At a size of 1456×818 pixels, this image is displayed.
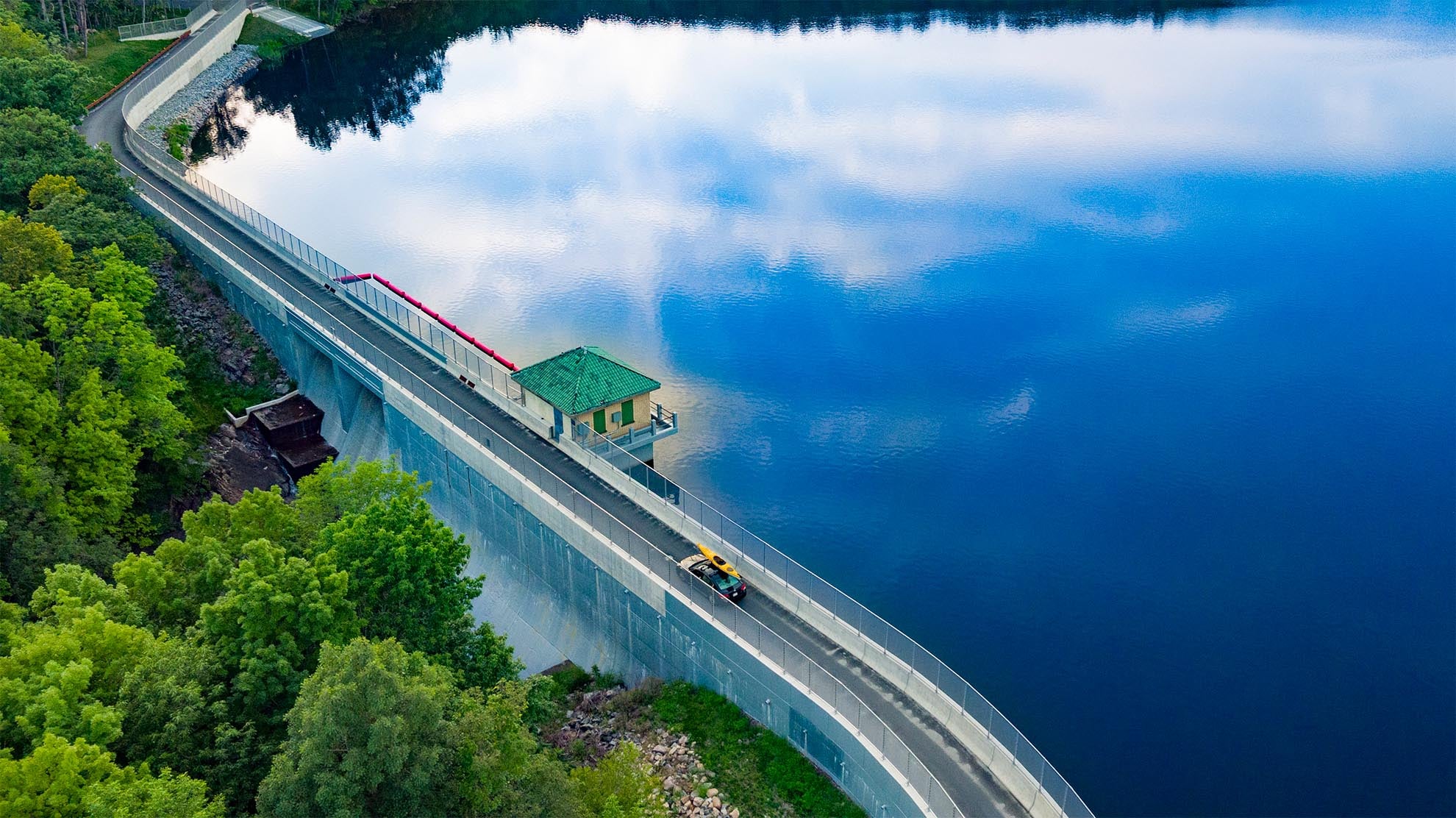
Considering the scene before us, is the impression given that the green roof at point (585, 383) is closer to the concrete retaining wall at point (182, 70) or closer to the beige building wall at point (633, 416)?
the beige building wall at point (633, 416)

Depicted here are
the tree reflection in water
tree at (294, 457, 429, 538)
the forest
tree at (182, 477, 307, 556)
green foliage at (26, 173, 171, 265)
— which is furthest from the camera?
the tree reflection in water

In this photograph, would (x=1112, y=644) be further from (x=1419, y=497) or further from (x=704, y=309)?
(x=704, y=309)

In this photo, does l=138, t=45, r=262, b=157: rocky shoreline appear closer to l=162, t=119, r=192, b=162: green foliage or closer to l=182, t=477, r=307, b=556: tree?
l=162, t=119, r=192, b=162: green foliage

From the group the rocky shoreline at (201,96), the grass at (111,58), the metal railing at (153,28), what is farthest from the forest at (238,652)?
the metal railing at (153,28)

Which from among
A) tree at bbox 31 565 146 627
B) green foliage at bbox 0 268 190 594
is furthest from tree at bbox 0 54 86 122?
tree at bbox 31 565 146 627

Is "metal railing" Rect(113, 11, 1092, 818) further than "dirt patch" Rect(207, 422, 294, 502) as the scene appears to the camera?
No

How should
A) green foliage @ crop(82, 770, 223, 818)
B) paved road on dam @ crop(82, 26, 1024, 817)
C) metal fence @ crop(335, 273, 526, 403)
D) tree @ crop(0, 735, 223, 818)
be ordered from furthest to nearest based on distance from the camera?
metal fence @ crop(335, 273, 526, 403) → paved road on dam @ crop(82, 26, 1024, 817) → tree @ crop(0, 735, 223, 818) → green foliage @ crop(82, 770, 223, 818)

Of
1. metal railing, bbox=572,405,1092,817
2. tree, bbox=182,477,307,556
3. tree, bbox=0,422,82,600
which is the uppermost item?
tree, bbox=182,477,307,556
